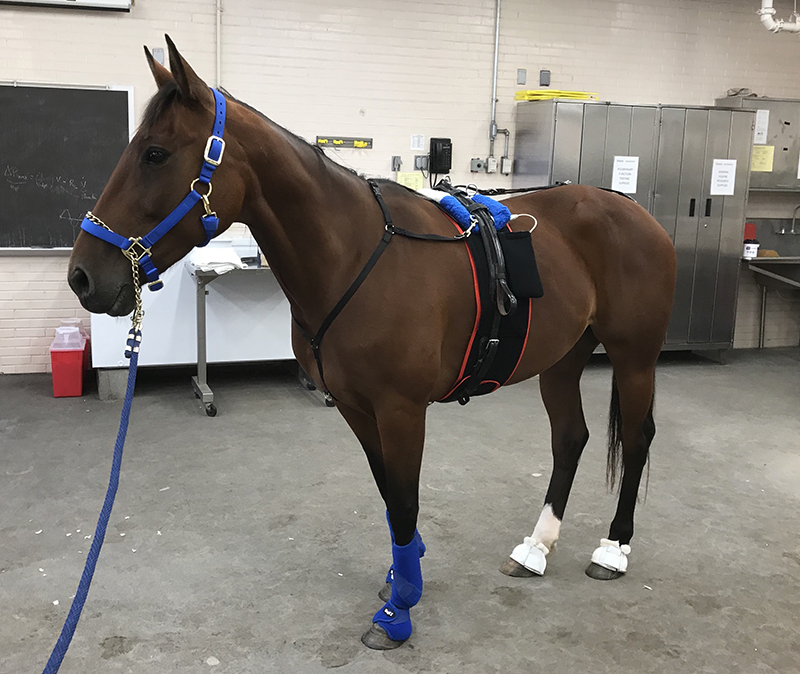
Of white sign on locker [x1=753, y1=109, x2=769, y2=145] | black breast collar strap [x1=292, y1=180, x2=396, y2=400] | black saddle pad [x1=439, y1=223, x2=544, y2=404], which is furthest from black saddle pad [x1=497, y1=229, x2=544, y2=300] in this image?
white sign on locker [x1=753, y1=109, x2=769, y2=145]

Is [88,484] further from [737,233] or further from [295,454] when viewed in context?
[737,233]

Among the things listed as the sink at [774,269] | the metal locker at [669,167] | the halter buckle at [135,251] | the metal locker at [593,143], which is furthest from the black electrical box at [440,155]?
the halter buckle at [135,251]

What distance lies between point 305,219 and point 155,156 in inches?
16.5

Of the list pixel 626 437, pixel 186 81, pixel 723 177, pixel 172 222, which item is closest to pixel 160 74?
pixel 186 81

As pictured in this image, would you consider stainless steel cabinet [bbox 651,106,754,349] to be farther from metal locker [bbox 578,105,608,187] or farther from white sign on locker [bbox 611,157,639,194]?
metal locker [bbox 578,105,608,187]

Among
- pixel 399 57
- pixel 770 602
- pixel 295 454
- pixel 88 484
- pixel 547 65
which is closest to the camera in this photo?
pixel 770 602

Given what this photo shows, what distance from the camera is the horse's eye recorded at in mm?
1535

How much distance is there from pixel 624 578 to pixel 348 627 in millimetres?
1034

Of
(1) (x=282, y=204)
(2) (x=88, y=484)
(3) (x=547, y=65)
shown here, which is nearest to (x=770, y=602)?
(1) (x=282, y=204)

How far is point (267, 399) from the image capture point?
4.89 metres

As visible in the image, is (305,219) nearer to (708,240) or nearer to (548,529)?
(548,529)

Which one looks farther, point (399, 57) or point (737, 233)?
point (737, 233)

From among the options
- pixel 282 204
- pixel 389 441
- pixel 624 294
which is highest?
pixel 282 204

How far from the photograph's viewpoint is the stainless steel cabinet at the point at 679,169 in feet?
18.5
